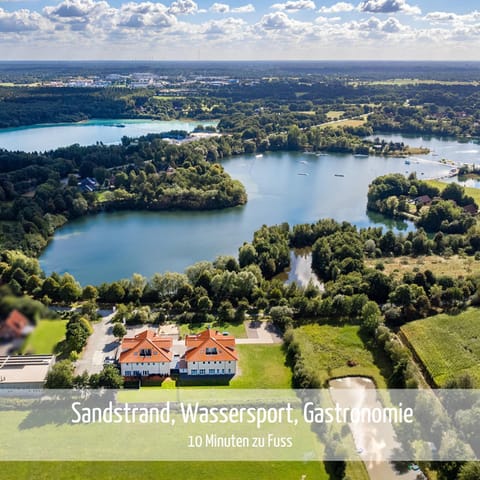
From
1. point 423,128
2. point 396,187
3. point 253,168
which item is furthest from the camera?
point 423,128

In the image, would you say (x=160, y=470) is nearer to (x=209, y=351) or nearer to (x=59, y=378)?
(x=209, y=351)

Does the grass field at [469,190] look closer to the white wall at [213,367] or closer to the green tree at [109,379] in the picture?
the white wall at [213,367]

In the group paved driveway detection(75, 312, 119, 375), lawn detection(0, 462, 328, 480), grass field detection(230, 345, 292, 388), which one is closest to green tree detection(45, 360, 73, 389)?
paved driveway detection(75, 312, 119, 375)

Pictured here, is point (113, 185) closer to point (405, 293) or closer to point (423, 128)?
point (405, 293)

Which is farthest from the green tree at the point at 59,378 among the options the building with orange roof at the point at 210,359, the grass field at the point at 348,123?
the grass field at the point at 348,123

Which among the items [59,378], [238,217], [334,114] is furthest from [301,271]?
[334,114]

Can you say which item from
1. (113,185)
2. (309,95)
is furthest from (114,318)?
(309,95)

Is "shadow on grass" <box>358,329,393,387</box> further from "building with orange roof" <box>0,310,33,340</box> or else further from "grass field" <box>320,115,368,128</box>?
"grass field" <box>320,115,368,128</box>
